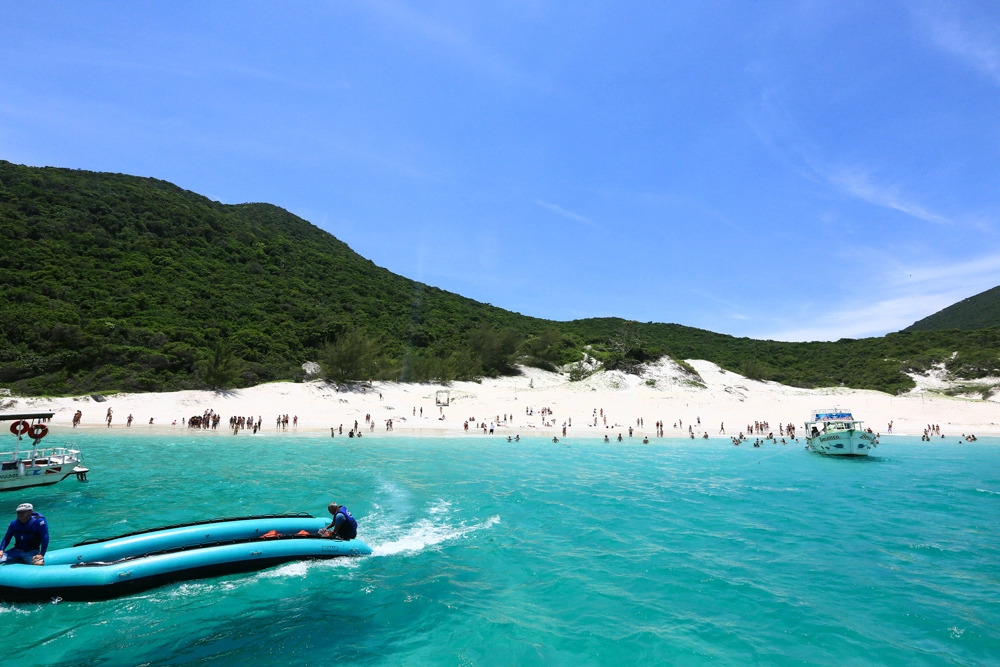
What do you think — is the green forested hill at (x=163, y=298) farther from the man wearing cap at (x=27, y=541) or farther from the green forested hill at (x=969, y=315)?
the green forested hill at (x=969, y=315)

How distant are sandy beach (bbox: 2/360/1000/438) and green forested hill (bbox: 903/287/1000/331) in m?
74.3

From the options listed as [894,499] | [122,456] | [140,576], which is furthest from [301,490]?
[894,499]

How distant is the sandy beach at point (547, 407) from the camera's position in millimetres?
45375

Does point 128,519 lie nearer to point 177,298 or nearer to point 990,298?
point 177,298

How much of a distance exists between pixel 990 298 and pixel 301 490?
631ft

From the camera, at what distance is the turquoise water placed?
28.9 ft

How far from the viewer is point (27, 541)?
9820 mm

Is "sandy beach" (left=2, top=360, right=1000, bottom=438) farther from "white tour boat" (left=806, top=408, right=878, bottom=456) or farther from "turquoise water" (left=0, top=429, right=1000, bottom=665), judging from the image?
"turquoise water" (left=0, top=429, right=1000, bottom=665)

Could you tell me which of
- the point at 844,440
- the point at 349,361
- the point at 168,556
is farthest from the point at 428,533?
the point at 349,361

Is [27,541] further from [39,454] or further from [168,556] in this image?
[39,454]

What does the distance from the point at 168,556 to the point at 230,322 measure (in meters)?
64.1

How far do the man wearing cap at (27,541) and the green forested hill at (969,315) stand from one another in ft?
521

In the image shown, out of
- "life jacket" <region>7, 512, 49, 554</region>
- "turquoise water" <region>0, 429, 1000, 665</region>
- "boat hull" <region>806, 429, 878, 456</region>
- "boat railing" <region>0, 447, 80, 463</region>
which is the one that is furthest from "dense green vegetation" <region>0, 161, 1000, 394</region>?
"life jacket" <region>7, 512, 49, 554</region>

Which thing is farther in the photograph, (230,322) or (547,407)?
(230,322)
